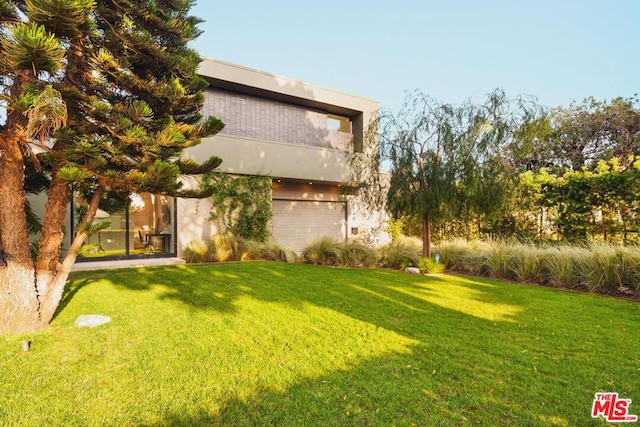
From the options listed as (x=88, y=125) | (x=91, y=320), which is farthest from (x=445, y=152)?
(x=91, y=320)

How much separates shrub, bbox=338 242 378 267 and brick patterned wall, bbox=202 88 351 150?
4385mm

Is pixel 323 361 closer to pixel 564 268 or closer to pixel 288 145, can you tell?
pixel 564 268

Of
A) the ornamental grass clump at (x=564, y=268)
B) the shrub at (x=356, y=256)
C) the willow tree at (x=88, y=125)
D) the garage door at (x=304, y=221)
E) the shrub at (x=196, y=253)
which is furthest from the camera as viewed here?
the garage door at (x=304, y=221)

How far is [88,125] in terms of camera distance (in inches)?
155

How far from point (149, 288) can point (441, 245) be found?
7.32m

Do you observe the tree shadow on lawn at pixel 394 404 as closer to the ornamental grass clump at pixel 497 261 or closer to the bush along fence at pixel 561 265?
the bush along fence at pixel 561 265

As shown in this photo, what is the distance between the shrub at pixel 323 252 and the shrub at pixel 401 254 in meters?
1.37

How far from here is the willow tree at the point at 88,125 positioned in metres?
3.48

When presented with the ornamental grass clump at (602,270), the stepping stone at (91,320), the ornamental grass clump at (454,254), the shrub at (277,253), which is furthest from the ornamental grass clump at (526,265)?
the stepping stone at (91,320)

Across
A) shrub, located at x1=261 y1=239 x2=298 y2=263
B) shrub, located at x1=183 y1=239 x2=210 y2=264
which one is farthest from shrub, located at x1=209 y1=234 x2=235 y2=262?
shrub, located at x1=261 y1=239 x2=298 y2=263

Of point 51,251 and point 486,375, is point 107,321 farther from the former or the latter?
point 486,375

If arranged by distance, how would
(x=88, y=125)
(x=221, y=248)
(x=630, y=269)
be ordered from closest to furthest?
(x=88, y=125), (x=630, y=269), (x=221, y=248)

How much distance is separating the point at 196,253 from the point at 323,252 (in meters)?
3.72

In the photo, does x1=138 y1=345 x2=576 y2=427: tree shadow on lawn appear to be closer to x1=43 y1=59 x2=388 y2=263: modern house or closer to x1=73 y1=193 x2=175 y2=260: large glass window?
x1=43 y1=59 x2=388 y2=263: modern house
